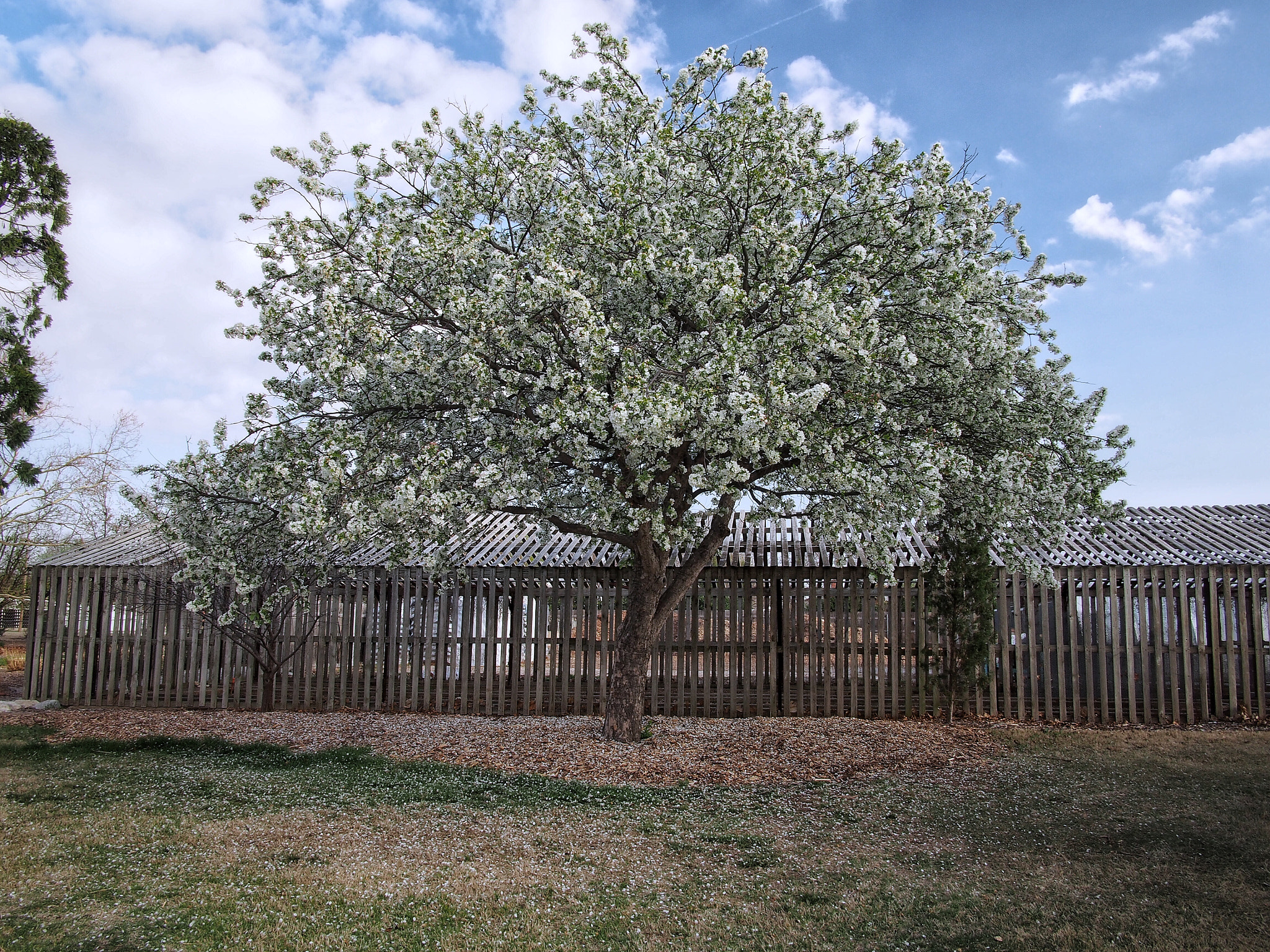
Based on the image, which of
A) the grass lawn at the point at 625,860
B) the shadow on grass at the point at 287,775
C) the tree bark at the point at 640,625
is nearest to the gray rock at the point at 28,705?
the shadow on grass at the point at 287,775

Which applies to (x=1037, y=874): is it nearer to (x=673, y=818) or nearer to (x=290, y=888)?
(x=673, y=818)

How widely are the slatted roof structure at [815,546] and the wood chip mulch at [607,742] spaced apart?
243 cm

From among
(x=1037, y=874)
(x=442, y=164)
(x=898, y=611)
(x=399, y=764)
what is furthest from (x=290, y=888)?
(x=898, y=611)

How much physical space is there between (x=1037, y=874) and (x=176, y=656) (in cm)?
1293

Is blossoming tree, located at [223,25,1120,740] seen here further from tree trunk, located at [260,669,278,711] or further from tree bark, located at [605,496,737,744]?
tree trunk, located at [260,669,278,711]

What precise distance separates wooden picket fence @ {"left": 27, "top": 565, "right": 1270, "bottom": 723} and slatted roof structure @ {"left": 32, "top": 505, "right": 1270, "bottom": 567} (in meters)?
0.36

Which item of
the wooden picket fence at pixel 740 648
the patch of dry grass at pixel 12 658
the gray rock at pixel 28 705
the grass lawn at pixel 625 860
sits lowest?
the patch of dry grass at pixel 12 658

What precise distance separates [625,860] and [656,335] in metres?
4.51

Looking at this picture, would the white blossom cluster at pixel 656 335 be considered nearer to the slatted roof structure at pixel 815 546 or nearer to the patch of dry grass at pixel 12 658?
the slatted roof structure at pixel 815 546

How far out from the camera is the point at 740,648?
12.3m

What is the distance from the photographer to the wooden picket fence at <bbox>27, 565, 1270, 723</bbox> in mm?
11758

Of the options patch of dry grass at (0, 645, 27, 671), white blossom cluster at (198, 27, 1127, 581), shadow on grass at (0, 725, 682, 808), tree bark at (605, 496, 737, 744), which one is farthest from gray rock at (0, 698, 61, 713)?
tree bark at (605, 496, 737, 744)

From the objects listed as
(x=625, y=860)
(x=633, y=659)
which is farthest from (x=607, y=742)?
→ (x=625, y=860)

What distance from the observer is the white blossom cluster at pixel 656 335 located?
7.19 meters
